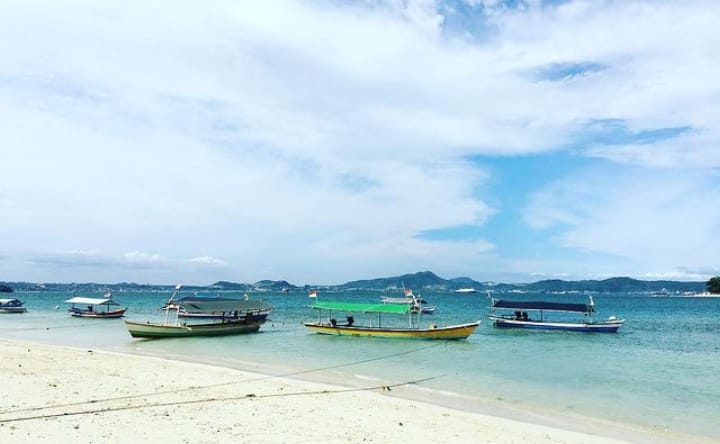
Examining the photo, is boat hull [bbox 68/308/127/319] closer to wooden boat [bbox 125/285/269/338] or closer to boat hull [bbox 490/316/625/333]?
wooden boat [bbox 125/285/269/338]

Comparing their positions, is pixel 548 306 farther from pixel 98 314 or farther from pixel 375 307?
pixel 98 314

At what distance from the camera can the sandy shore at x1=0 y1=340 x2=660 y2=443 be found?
33.1 ft

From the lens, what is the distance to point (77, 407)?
11.9 metres

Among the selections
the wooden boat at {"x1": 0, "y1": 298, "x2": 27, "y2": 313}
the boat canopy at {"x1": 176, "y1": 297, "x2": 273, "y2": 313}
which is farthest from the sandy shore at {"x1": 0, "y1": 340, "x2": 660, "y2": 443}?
the wooden boat at {"x1": 0, "y1": 298, "x2": 27, "y2": 313}

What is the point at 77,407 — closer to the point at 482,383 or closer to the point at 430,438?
the point at 430,438

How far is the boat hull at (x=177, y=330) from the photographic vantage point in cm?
3231

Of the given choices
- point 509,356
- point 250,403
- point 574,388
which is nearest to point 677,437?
point 574,388

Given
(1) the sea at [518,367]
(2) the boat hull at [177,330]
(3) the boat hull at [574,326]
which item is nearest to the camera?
(1) the sea at [518,367]

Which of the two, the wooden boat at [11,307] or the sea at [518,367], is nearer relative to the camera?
the sea at [518,367]

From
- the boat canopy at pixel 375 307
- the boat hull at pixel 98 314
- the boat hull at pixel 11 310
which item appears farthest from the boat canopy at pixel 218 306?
the boat hull at pixel 11 310

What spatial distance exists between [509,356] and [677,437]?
1456cm

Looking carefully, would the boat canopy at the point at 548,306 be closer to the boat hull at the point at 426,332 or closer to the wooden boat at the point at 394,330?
the wooden boat at the point at 394,330

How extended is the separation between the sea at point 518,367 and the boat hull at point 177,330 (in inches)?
29.3

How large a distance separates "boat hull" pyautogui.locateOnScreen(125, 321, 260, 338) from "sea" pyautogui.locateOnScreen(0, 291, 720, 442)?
74cm
